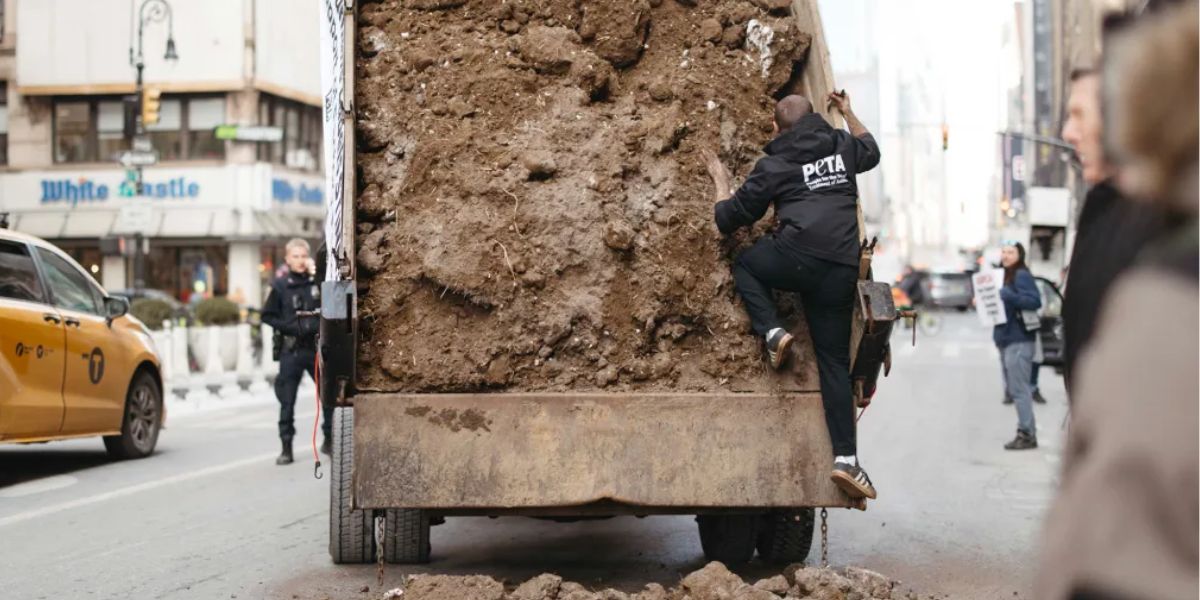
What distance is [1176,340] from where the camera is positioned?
60.9 inches

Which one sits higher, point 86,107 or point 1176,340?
point 86,107

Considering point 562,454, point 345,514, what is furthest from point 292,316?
point 562,454

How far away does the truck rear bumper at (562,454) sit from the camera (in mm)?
5930

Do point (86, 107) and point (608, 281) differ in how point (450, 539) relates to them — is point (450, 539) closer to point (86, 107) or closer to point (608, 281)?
point (608, 281)

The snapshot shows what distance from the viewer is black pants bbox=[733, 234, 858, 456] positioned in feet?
20.0

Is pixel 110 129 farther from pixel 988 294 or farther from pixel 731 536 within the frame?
pixel 731 536

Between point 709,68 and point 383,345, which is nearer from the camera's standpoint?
point 383,345

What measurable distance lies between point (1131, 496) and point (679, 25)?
18.1ft

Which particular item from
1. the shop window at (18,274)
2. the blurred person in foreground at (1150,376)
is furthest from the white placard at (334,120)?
the shop window at (18,274)

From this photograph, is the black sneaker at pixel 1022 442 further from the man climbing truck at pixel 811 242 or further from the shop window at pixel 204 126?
the shop window at pixel 204 126

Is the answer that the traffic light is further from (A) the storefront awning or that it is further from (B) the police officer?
(B) the police officer

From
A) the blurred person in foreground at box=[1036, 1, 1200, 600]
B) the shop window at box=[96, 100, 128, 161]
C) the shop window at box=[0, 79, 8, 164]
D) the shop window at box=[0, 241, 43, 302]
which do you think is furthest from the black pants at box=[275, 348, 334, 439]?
the shop window at box=[0, 79, 8, 164]

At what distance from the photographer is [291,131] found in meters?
47.4

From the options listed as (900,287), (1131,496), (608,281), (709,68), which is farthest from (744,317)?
(900,287)
